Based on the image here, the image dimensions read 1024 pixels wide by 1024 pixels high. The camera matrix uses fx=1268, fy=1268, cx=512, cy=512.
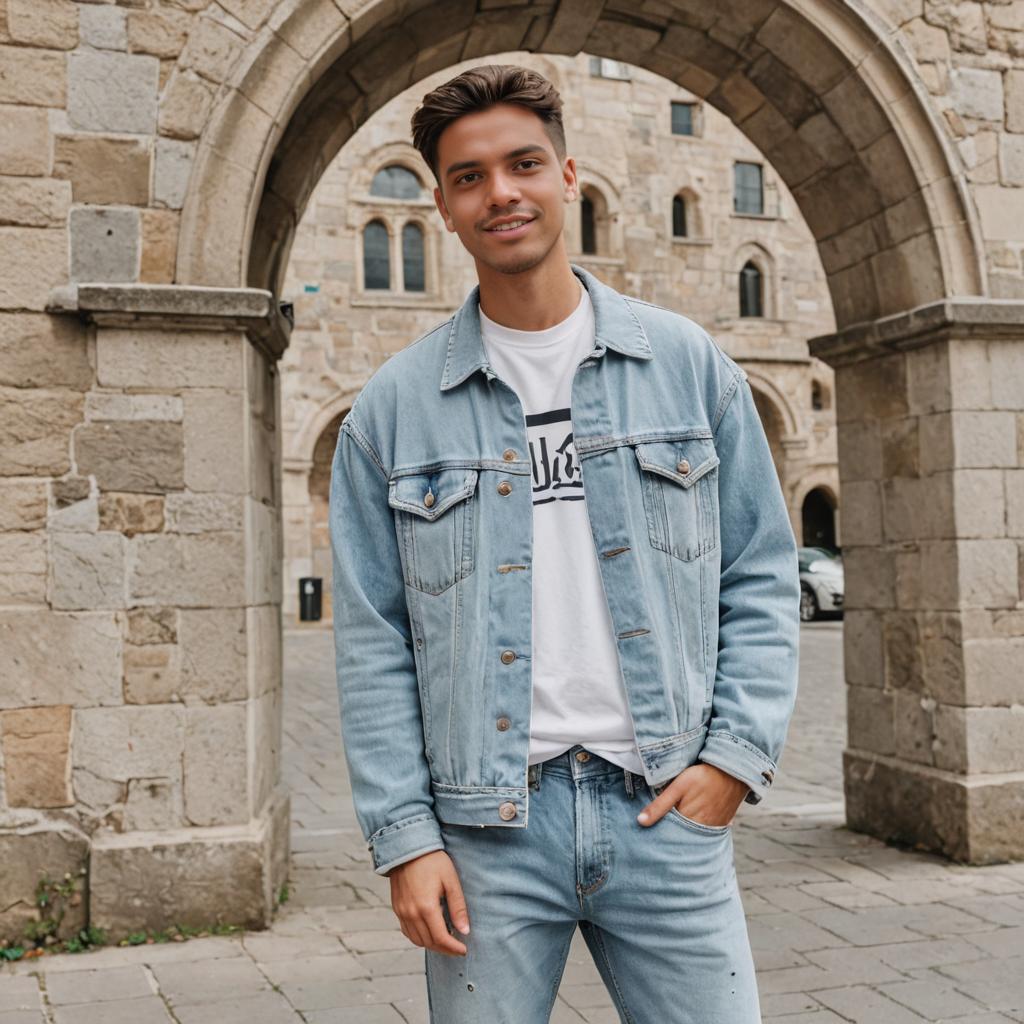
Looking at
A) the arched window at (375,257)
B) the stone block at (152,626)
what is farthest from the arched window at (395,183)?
the stone block at (152,626)

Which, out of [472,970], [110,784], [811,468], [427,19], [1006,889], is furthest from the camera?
[811,468]

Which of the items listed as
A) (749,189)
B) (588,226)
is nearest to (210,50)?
(588,226)

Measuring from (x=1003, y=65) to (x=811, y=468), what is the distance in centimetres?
1852

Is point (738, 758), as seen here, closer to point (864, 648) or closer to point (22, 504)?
point (22, 504)

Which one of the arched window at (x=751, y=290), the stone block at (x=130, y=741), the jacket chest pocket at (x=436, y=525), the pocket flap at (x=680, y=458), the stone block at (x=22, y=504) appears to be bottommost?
the stone block at (x=130, y=741)

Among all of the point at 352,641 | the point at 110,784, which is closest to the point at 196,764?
the point at 110,784

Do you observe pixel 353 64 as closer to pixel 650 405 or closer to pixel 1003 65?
pixel 1003 65

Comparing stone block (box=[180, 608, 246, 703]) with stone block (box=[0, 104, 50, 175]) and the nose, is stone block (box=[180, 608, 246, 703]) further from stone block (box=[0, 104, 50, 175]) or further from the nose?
the nose

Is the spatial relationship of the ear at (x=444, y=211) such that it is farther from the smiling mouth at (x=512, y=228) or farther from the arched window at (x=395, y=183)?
the arched window at (x=395, y=183)

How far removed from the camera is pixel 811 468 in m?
24.2

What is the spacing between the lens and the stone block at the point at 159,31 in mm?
4902

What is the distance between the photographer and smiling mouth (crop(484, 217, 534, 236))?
6.07 feet

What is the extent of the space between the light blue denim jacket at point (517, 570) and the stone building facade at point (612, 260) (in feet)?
58.7

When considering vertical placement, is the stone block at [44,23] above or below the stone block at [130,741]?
above
